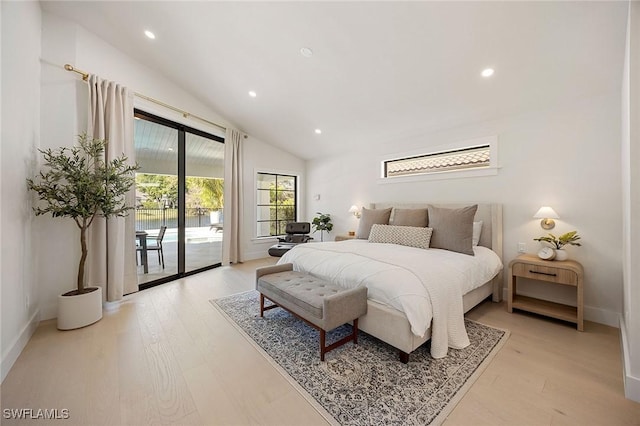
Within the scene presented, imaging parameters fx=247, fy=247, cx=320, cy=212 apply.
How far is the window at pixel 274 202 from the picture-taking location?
574cm

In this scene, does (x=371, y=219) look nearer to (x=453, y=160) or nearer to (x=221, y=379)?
(x=453, y=160)

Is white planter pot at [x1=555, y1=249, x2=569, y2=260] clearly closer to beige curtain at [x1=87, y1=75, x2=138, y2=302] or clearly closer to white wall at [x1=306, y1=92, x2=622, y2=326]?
white wall at [x1=306, y1=92, x2=622, y2=326]

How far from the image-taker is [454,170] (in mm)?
3666

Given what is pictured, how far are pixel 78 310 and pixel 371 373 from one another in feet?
9.22

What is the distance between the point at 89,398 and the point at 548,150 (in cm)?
467

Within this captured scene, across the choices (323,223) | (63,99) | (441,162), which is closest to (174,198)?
(63,99)

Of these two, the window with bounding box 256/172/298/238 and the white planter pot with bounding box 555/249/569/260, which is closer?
the white planter pot with bounding box 555/249/569/260

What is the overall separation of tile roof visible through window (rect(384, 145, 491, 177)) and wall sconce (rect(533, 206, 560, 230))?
2.99 feet

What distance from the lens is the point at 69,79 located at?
2.72m

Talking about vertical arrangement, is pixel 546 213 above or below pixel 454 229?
above

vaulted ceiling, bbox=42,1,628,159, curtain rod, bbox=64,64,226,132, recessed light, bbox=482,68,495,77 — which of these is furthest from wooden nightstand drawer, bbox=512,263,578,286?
curtain rod, bbox=64,64,226,132

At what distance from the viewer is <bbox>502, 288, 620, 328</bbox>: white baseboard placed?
2.47 meters

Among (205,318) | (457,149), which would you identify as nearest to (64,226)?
(205,318)

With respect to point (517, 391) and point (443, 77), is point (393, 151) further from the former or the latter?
point (517, 391)
